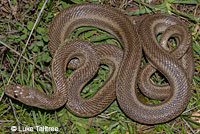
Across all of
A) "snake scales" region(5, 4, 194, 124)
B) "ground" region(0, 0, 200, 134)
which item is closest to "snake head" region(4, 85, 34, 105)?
"snake scales" region(5, 4, 194, 124)

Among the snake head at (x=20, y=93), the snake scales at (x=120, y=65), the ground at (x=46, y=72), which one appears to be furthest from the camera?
the ground at (x=46, y=72)

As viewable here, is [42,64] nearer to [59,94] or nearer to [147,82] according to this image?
[59,94]

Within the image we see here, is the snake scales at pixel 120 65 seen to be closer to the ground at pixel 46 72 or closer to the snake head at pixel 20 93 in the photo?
the snake head at pixel 20 93

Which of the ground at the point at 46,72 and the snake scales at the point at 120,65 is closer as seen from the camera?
the snake scales at the point at 120,65

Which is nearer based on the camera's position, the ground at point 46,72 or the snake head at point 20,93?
the snake head at point 20,93

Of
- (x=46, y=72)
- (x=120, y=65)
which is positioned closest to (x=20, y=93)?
(x=46, y=72)

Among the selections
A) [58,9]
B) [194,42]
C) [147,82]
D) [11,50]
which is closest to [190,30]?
[194,42]

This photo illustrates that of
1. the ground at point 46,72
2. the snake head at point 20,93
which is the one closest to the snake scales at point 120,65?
the snake head at point 20,93

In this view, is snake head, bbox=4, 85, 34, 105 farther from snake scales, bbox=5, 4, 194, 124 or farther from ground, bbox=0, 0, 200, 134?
ground, bbox=0, 0, 200, 134

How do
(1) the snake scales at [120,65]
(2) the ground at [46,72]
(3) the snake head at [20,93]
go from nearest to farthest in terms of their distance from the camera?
(3) the snake head at [20,93], (1) the snake scales at [120,65], (2) the ground at [46,72]
